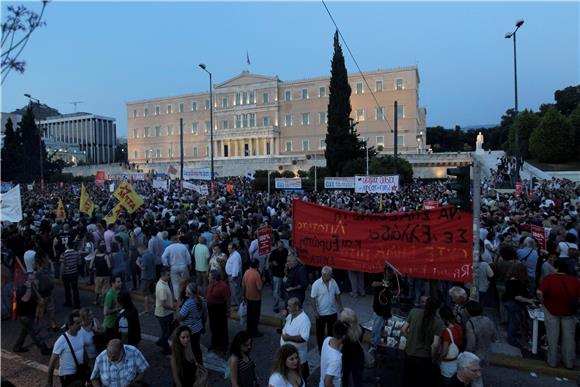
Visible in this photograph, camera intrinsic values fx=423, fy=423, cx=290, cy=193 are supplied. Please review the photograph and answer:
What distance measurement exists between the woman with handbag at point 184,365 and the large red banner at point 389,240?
147 inches

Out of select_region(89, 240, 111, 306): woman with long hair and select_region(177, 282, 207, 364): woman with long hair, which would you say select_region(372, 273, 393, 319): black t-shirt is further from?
select_region(89, 240, 111, 306): woman with long hair

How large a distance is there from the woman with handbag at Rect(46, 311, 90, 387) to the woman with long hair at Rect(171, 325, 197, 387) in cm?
139

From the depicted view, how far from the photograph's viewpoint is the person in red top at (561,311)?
5.88 meters

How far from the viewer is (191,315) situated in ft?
18.8

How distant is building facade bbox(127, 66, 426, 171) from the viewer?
7100 cm

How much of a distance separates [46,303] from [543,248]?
33.0ft

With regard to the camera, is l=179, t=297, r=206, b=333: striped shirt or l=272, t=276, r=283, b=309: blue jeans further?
l=272, t=276, r=283, b=309: blue jeans

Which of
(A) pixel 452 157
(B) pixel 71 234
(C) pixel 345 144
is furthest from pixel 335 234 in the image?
(A) pixel 452 157

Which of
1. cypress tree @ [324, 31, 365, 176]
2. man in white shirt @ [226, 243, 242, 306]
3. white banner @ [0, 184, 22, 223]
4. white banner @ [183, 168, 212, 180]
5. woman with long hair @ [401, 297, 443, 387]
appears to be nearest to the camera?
Answer: woman with long hair @ [401, 297, 443, 387]

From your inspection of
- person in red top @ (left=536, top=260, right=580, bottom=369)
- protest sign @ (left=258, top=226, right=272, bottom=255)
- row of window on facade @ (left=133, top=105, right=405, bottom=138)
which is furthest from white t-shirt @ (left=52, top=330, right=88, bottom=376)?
row of window on facade @ (left=133, top=105, right=405, bottom=138)

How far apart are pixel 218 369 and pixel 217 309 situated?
35.0 inches

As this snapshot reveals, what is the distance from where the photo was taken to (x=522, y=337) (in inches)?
275

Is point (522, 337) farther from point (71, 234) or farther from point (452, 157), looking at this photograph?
point (452, 157)

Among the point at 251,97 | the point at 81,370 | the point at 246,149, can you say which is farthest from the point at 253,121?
the point at 81,370
